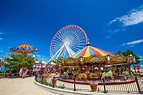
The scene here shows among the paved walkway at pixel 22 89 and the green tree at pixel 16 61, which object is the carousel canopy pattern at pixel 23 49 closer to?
the green tree at pixel 16 61

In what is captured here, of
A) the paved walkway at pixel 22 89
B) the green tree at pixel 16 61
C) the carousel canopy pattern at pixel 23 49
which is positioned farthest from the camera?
the carousel canopy pattern at pixel 23 49

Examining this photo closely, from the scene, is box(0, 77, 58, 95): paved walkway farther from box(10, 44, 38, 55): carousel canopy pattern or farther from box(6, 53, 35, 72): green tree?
box(10, 44, 38, 55): carousel canopy pattern

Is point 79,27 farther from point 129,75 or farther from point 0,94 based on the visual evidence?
point 0,94

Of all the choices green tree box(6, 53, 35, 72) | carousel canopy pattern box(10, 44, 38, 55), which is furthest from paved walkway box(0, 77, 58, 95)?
carousel canopy pattern box(10, 44, 38, 55)

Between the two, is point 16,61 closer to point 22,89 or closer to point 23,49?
point 23,49

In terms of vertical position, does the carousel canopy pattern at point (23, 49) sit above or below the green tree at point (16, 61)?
above

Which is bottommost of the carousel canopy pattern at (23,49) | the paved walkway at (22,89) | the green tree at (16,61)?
the paved walkway at (22,89)

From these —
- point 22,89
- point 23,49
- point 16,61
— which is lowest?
point 22,89

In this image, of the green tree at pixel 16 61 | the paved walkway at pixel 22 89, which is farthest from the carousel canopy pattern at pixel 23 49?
the paved walkway at pixel 22 89

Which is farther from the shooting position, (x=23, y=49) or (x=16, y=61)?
(x=23, y=49)

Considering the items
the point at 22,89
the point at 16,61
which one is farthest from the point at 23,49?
the point at 22,89

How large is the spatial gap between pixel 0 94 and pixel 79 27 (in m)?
22.8

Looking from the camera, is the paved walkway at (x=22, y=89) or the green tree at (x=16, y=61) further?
the green tree at (x=16, y=61)

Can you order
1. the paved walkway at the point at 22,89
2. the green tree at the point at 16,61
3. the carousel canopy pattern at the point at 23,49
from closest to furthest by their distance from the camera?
1. the paved walkway at the point at 22,89
2. the green tree at the point at 16,61
3. the carousel canopy pattern at the point at 23,49
